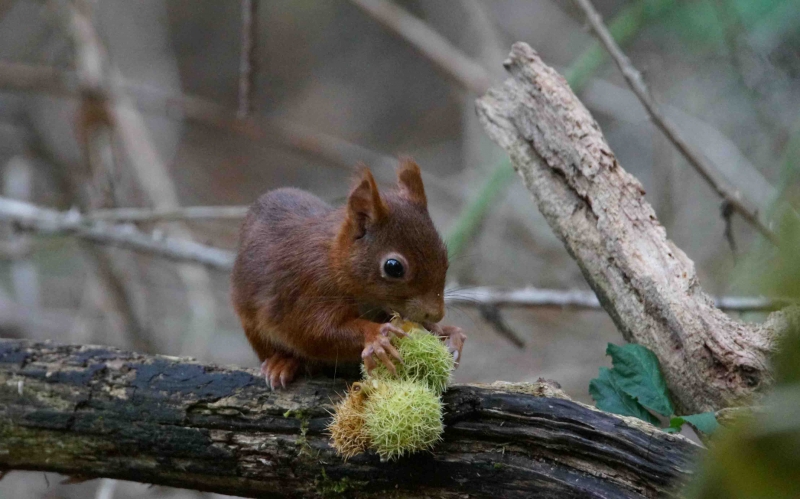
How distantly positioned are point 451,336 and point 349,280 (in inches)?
16.1

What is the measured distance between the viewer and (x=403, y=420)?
81.7 inches

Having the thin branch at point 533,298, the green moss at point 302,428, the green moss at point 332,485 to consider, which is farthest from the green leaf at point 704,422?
the thin branch at point 533,298

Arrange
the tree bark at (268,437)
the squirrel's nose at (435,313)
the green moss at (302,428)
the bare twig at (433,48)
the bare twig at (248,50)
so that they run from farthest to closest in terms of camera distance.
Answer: the bare twig at (433,48), the bare twig at (248,50), the squirrel's nose at (435,313), the green moss at (302,428), the tree bark at (268,437)

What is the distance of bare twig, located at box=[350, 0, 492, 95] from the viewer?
19.4 ft

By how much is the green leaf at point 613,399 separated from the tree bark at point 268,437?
26cm

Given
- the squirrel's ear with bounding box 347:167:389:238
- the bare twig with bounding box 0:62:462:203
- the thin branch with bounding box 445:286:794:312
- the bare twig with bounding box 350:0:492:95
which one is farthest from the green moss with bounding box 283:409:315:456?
the bare twig with bounding box 350:0:492:95

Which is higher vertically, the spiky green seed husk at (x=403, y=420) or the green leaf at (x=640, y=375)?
the green leaf at (x=640, y=375)

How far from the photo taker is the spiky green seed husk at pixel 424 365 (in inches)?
88.7

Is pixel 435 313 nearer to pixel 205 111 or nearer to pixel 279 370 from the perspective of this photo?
pixel 279 370

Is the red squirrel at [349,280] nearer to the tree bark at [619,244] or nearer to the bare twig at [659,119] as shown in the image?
the tree bark at [619,244]

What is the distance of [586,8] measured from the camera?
3.36m

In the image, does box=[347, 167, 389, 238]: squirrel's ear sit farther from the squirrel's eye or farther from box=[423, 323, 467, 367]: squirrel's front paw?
box=[423, 323, 467, 367]: squirrel's front paw

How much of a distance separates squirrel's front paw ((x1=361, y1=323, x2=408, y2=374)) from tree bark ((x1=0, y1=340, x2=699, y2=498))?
198mm

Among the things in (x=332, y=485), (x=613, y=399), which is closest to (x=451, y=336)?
(x=613, y=399)
